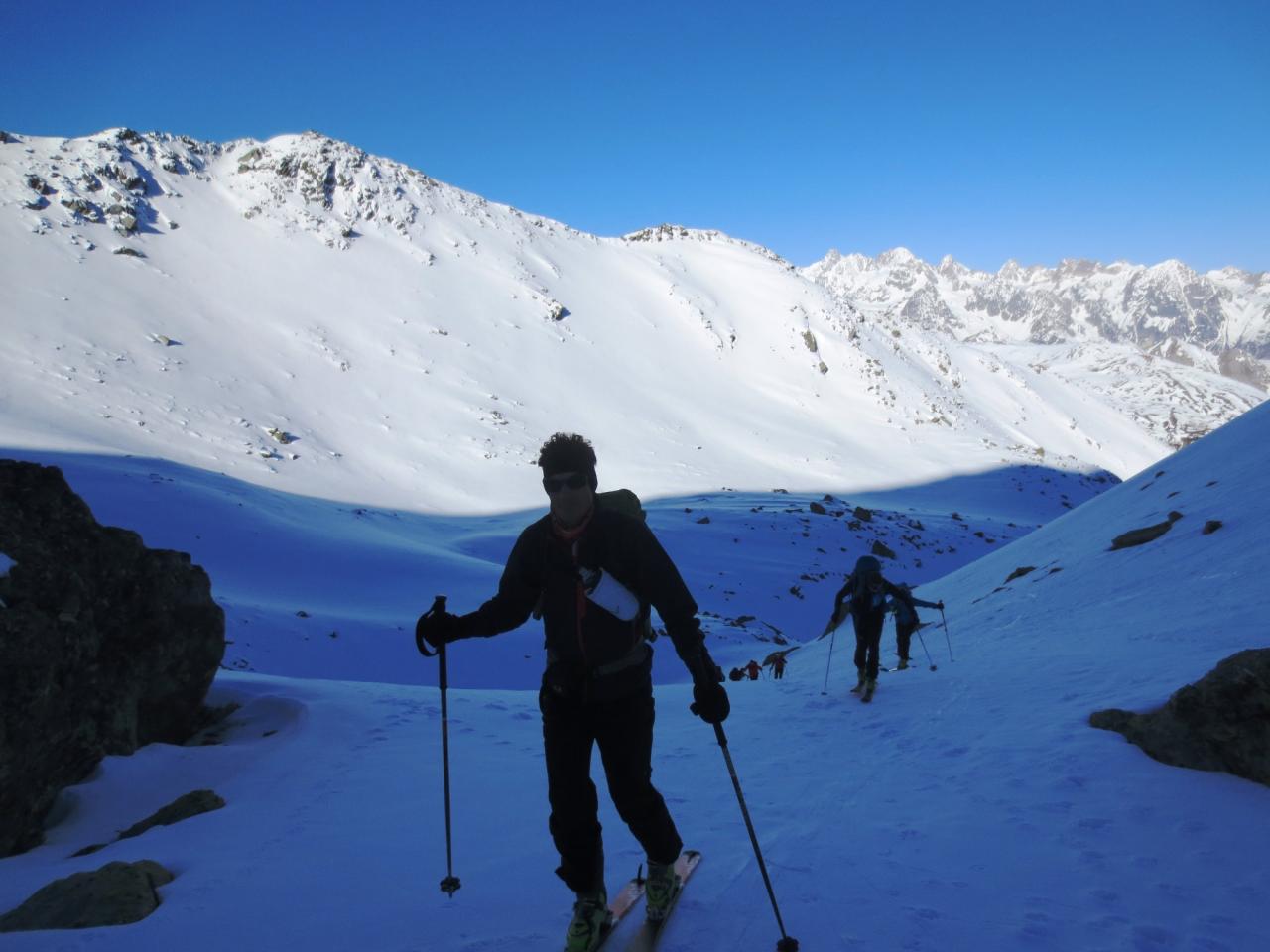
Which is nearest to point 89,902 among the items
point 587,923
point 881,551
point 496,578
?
point 587,923

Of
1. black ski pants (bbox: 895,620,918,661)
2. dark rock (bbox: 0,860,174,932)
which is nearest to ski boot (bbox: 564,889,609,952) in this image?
dark rock (bbox: 0,860,174,932)

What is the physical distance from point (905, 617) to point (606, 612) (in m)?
9.13

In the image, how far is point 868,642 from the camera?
9562mm

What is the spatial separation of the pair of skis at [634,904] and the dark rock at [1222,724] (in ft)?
10.9

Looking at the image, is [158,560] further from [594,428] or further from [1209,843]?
[594,428]

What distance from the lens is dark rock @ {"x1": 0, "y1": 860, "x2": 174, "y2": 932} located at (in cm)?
389

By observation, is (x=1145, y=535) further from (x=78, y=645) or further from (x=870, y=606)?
(x=78, y=645)

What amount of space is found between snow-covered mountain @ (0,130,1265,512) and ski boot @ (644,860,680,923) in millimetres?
37603

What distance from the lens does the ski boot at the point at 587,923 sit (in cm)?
345

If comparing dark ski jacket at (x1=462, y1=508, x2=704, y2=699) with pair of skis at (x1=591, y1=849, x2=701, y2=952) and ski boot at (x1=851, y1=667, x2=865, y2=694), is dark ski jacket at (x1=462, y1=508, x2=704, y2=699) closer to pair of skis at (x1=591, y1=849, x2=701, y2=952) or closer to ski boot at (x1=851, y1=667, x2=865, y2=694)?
pair of skis at (x1=591, y1=849, x2=701, y2=952)

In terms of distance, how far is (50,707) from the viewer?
593 centimetres

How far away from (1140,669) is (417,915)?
6981 millimetres

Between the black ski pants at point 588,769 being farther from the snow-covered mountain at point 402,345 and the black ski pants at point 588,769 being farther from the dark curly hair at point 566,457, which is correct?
the snow-covered mountain at point 402,345

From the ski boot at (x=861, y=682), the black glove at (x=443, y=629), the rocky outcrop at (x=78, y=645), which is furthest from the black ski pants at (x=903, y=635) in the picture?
the rocky outcrop at (x=78, y=645)
